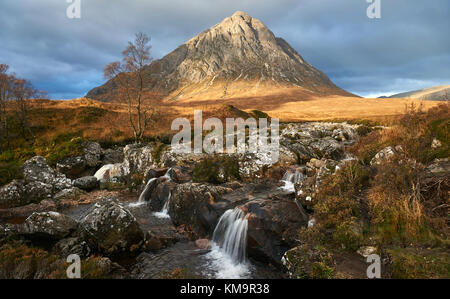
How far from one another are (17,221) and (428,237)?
2012 cm

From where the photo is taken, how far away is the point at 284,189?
44.8 ft

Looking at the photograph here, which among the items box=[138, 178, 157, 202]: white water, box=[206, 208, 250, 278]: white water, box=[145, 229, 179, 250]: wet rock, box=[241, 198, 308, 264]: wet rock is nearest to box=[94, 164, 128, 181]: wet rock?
box=[138, 178, 157, 202]: white water

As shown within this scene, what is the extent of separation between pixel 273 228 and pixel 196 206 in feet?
16.1

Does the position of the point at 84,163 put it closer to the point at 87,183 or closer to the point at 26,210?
the point at 87,183

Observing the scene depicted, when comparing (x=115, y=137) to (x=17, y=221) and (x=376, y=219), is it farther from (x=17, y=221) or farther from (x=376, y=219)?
(x=376, y=219)

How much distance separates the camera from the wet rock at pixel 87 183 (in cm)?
1930

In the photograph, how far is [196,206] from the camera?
1217 centimetres

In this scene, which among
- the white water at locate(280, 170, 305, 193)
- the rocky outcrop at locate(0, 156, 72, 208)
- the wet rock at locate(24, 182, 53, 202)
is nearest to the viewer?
the white water at locate(280, 170, 305, 193)

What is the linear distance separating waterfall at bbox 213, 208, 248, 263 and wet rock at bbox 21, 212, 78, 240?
7042 mm

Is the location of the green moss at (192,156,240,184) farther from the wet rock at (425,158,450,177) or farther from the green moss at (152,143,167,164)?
the wet rock at (425,158,450,177)

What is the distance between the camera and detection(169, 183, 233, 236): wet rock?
36.2ft

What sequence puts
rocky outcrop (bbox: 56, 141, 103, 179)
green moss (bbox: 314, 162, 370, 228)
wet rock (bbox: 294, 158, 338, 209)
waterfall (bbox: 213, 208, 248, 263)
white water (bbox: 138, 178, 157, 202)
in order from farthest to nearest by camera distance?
rocky outcrop (bbox: 56, 141, 103, 179), white water (bbox: 138, 178, 157, 202), wet rock (bbox: 294, 158, 338, 209), waterfall (bbox: 213, 208, 248, 263), green moss (bbox: 314, 162, 370, 228)

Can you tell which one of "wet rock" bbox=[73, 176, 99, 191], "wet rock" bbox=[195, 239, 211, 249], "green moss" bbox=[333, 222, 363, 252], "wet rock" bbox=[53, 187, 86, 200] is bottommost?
"wet rock" bbox=[195, 239, 211, 249]
